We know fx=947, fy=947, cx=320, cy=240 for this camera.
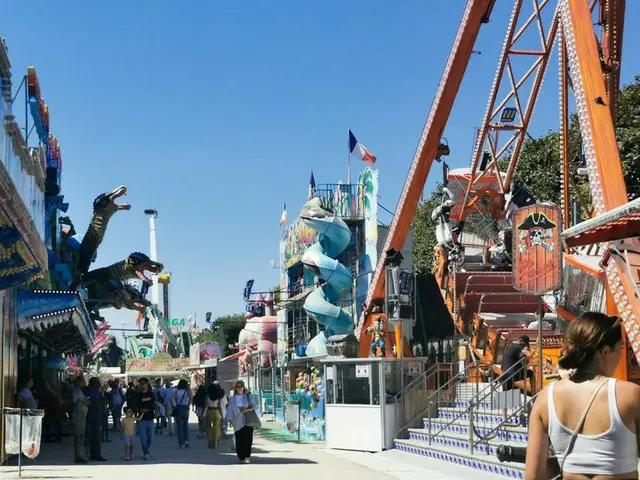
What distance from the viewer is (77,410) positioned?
1722 cm

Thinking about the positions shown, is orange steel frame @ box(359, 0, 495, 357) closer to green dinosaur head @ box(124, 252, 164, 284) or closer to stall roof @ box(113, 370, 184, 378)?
green dinosaur head @ box(124, 252, 164, 284)

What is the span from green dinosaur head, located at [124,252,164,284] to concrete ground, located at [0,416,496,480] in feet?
24.0

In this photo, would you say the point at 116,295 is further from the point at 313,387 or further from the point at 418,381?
the point at 418,381

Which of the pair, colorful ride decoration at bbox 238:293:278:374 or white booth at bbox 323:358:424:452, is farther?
colorful ride decoration at bbox 238:293:278:374

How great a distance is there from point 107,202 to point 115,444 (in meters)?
7.11

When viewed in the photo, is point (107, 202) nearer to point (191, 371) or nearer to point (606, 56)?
point (606, 56)

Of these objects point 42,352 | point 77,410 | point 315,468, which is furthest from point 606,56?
point 42,352

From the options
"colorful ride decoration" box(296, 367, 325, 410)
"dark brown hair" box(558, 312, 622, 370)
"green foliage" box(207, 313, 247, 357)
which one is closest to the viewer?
"dark brown hair" box(558, 312, 622, 370)

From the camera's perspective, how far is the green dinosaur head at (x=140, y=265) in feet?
88.8

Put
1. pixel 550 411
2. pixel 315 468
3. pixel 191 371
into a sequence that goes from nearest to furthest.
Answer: pixel 550 411
pixel 315 468
pixel 191 371

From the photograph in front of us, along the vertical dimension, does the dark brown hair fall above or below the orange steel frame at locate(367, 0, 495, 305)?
below

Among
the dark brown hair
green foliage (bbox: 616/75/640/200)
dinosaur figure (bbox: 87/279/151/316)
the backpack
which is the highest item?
green foliage (bbox: 616/75/640/200)

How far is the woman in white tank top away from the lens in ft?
12.5

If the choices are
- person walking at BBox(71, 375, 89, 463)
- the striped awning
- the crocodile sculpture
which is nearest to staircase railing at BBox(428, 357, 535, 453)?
person walking at BBox(71, 375, 89, 463)
